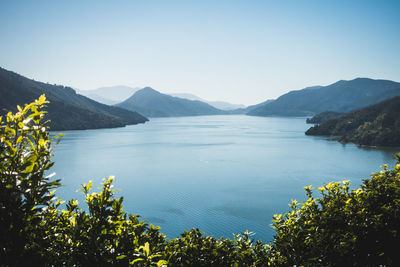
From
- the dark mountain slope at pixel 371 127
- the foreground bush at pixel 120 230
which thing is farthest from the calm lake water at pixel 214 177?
the foreground bush at pixel 120 230

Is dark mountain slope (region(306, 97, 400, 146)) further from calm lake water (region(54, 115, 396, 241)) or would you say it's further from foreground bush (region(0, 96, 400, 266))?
foreground bush (region(0, 96, 400, 266))

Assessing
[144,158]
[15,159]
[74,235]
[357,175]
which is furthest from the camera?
[144,158]

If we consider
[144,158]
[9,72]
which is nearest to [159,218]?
[144,158]

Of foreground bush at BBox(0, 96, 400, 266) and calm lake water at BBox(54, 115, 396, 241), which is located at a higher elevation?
foreground bush at BBox(0, 96, 400, 266)

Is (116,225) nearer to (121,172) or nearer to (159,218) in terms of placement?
(159,218)

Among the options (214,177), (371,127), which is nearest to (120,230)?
(214,177)

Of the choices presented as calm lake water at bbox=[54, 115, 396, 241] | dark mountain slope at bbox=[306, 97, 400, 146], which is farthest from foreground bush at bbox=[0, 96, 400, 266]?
dark mountain slope at bbox=[306, 97, 400, 146]

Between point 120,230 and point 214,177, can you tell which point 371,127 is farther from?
point 120,230
